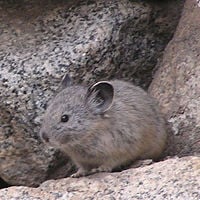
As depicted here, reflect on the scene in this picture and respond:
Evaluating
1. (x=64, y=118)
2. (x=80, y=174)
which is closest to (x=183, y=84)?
(x=64, y=118)

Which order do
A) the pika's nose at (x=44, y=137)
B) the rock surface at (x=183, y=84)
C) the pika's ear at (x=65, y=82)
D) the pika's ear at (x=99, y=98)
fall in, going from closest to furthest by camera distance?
the pika's nose at (x=44, y=137) < the pika's ear at (x=99, y=98) < the pika's ear at (x=65, y=82) < the rock surface at (x=183, y=84)

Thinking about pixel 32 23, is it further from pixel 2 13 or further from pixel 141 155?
pixel 141 155

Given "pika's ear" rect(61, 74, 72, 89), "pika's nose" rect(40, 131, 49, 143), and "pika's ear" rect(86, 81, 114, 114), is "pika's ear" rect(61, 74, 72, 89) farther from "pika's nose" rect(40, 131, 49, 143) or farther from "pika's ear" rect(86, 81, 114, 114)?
"pika's nose" rect(40, 131, 49, 143)

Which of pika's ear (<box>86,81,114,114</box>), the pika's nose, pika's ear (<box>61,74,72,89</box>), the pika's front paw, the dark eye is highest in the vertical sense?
pika's ear (<box>61,74,72,89</box>)

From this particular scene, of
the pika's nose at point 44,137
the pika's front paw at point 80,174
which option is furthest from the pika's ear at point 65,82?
the pika's front paw at point 80,174

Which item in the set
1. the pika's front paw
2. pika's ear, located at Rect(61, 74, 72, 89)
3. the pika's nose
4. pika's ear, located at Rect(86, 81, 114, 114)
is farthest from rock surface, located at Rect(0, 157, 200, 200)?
pika's ear, located at Rect(61, 74, 72, 89)

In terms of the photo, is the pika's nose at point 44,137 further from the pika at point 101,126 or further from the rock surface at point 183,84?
the rock surface at point 183,84
